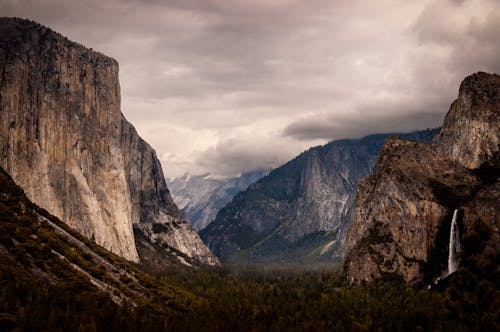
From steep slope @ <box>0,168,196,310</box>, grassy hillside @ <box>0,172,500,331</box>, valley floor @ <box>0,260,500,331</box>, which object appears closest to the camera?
valley floor @ <box>0,260,500,331</box>

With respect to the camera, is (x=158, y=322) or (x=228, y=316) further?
(x=228, y=316)

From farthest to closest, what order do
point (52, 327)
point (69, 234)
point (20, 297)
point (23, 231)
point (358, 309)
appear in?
point (358, 309)
point (69, 234)
point (23, 231)
point (20, 297)
point (52, 327)

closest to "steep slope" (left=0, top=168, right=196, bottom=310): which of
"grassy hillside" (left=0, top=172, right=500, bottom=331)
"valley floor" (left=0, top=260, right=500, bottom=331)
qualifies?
"grassy hillside" (left=0, top=172, right=500, bottom=331)

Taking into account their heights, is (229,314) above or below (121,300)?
below

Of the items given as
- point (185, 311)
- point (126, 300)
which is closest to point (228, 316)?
point (185, 311)

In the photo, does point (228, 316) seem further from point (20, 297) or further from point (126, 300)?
point (20, 297)

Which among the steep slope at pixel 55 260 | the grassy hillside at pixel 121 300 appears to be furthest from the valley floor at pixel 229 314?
the steep slope at pixel 55 260

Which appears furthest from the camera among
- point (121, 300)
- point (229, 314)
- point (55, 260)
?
point (229, 314)

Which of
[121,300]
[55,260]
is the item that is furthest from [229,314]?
[55,260]

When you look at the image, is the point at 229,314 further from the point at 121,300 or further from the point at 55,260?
the point at 55,260

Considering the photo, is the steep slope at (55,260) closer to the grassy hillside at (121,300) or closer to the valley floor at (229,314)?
the grassy hillside at (121,300)

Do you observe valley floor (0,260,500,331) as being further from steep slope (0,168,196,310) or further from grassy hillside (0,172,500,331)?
steep slope (0,168,196,310)
